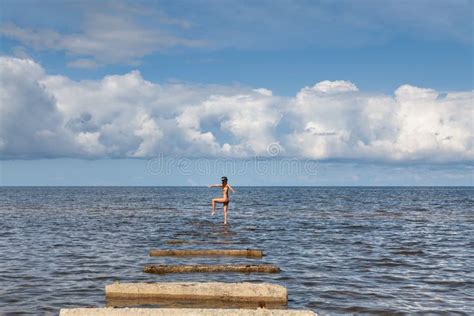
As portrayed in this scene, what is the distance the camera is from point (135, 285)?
45.1 ft

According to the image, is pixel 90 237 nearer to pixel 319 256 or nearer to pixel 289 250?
pixel 289 250

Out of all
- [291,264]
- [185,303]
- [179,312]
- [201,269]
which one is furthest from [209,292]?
[291,264]

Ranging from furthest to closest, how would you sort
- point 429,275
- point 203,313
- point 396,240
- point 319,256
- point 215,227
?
point 215,227 → point 396,240 → point 319,256 → point 429,275 → point 203,313

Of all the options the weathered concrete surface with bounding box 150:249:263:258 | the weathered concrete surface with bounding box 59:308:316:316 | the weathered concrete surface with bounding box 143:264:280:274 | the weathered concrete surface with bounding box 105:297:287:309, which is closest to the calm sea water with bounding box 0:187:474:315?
the weathered concrete surface with bounding box 143:264:280:274

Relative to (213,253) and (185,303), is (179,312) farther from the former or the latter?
(213,253)

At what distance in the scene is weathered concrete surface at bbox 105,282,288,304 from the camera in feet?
43.7

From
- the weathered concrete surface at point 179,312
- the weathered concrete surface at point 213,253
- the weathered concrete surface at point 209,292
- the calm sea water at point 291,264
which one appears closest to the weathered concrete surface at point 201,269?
the calm sea water at point 291,264

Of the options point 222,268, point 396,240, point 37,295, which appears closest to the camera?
point 37,295

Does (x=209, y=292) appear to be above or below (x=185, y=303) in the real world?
above

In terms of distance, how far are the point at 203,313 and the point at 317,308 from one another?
459 centimetres

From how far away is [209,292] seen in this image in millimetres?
13352

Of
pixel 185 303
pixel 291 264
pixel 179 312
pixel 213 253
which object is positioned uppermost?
pixel 179 312

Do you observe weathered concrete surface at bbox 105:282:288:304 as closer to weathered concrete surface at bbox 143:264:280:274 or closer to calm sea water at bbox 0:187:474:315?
calm sea water at bbox 0:187:474:315

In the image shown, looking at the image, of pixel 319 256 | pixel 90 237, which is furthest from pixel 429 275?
pixel 90 237
